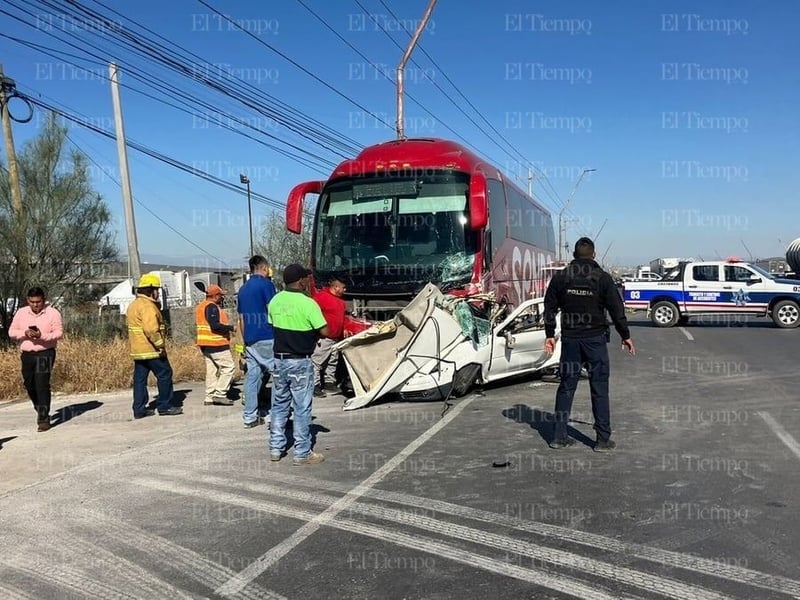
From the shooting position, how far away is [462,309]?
30.3 feet

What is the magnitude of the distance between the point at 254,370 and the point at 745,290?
17.1 meters

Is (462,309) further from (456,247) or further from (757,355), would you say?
(757,355)

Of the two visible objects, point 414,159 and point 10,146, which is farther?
point 10,146

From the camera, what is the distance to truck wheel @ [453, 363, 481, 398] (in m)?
8.95

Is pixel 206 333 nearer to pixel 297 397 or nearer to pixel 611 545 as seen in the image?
pixel 297 397

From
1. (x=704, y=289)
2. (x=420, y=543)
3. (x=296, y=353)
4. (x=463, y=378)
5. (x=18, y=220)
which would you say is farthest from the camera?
(x=704, y=289)

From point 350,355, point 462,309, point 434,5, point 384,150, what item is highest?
point 434,5

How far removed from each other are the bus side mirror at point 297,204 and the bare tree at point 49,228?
745 centimetres

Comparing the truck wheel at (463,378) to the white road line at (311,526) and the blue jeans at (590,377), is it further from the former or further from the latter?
the blue jeans at (590,377)

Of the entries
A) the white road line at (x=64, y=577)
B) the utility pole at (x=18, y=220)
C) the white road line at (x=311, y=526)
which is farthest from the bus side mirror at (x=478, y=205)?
the utility pole at (x=18, y=220)

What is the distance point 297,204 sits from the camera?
39.2ft

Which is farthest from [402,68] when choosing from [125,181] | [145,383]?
[145,383]

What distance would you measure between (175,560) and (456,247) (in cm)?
735

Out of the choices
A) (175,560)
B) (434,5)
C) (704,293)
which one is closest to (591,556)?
(175,560)
